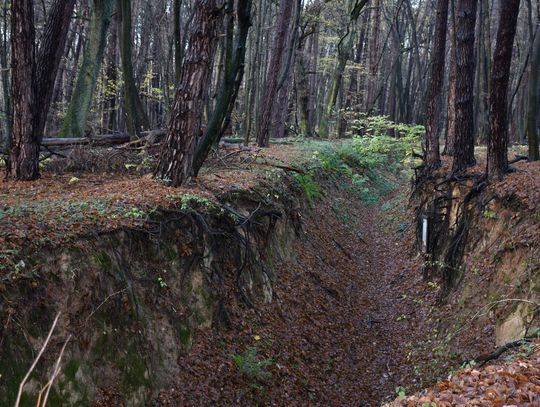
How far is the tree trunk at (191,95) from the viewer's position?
808 cm

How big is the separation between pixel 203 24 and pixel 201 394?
592cm

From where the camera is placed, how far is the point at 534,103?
9.67 m

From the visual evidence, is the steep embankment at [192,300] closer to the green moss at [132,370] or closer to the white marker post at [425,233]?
the green moss at [132,370]

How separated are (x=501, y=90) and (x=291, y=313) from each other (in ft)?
18.9

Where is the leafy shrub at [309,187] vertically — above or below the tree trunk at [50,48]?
below

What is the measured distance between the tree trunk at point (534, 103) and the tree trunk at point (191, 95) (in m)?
6.56

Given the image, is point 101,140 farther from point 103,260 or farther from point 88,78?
point 103,260

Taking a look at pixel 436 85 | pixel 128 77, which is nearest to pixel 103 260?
pixel 128 77

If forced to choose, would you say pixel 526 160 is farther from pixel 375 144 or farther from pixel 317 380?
pixel 375 144

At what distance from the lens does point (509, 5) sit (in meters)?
8.61

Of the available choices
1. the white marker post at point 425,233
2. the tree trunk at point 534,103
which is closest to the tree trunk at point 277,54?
the white marker post at point 425,233

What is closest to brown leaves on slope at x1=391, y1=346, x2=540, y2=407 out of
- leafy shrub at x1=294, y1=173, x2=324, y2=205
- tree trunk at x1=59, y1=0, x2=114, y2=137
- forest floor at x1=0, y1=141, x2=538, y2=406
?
forest floor at x1=0, y1=141, x2=538, y2=406

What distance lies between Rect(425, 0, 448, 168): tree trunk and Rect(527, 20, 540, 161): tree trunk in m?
4.04

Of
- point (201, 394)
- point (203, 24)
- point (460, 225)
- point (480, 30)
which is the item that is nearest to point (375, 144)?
point (480, 30)
